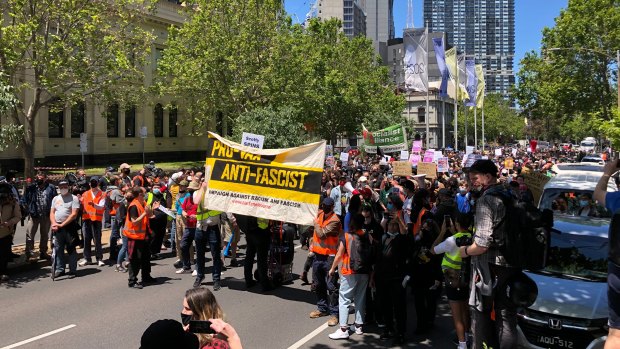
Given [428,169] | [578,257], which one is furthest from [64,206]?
[428,169]

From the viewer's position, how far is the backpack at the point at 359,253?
665 centimetres

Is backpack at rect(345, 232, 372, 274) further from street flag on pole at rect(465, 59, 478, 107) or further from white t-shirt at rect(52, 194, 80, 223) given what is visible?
street flag on pole at rect(465, 59, 478, 107)

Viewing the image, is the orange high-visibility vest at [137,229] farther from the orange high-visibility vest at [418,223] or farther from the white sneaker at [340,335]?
the orange high-visibility vest at [418,223]

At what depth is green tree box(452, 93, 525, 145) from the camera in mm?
100312

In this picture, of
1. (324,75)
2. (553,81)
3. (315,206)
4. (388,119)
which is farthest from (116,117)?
(315,206)

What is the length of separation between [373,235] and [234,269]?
15.3 feet

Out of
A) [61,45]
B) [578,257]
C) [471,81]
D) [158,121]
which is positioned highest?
[471,81]

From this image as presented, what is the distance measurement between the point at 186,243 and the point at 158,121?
3846 centimetres

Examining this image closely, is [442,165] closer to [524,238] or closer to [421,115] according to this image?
[524,238]

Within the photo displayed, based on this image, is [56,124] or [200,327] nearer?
[200,327]

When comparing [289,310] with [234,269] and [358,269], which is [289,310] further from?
[234,269]

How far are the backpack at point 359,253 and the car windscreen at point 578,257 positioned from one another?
83.1 inches

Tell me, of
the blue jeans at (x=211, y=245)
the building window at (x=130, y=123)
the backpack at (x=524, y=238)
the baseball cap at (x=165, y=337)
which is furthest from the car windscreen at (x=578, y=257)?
the building window at (x=130, y=123)

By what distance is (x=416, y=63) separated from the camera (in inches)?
1032
